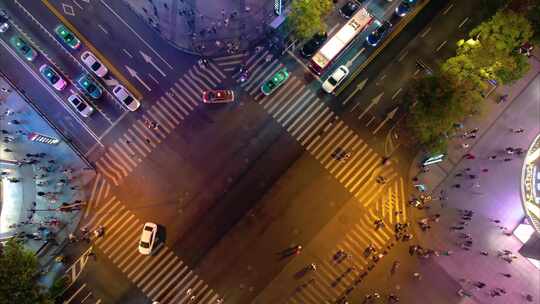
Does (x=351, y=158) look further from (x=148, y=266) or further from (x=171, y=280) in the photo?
(x=148, y=266)

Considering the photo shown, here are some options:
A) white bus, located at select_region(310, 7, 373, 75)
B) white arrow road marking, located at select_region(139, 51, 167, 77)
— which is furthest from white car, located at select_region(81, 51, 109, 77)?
white bus, located at select_region(310, 7, 373, 75)

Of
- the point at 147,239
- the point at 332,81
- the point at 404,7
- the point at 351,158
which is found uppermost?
the point at 147,239

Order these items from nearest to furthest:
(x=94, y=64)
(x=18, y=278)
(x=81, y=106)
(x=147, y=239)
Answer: (x=18, y=278), (x=147, y=239), (x=81, y=106), (x=94, y=64)

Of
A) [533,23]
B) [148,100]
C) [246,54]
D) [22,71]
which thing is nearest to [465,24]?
[533,23]

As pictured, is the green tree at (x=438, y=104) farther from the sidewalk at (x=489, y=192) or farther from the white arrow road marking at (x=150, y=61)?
the white arrow road marking at (x=150, y=61)

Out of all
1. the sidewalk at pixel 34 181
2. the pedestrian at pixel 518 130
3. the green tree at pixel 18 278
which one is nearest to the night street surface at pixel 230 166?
the sidewalk at pixel 34 181

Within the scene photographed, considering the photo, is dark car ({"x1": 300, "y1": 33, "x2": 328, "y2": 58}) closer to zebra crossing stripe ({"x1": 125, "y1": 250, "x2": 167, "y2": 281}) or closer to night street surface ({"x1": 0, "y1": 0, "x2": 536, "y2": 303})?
night street surface ({"x1": 0, "y1": 0, "x2": 536, "y2": 303})

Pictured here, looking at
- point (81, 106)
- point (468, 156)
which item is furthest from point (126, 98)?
point (468, 156)
